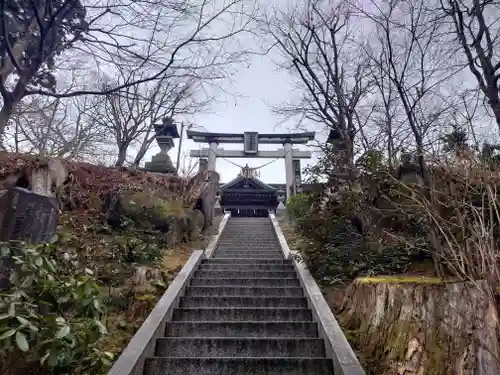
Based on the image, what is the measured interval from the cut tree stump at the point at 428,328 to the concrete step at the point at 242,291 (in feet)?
5.63

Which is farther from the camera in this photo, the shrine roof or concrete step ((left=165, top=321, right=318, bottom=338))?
the shrine roof

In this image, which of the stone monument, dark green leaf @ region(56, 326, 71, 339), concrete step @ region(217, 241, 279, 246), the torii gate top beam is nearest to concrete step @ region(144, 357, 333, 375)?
dark green leaf @ region(56, 326, 71, 339)

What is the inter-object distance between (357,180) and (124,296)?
183 inches

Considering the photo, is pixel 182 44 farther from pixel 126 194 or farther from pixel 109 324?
pixel 126 194

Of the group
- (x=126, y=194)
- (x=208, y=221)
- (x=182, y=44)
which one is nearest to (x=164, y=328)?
(x=182, y=44)

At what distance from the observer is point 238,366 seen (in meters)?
3.98

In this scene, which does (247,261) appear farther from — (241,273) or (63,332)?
(63,332)

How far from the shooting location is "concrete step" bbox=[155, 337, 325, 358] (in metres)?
4.35

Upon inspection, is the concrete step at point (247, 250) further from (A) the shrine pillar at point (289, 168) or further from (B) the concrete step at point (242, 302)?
(A) the shrine pillar at point (289, 168)

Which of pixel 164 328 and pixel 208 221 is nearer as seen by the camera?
pixel 164 328

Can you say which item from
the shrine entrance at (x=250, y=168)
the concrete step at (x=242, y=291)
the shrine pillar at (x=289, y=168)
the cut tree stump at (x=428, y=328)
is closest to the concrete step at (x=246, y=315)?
the concrete step at (x=242, y=291)

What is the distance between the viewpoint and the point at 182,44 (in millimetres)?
4457

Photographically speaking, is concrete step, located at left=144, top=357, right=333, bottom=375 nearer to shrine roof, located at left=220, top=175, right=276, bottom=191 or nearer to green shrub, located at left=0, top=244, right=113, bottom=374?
green shrub, located at left=0, top=244, right=113, bottom=374

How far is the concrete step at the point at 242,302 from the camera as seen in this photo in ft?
18.4
